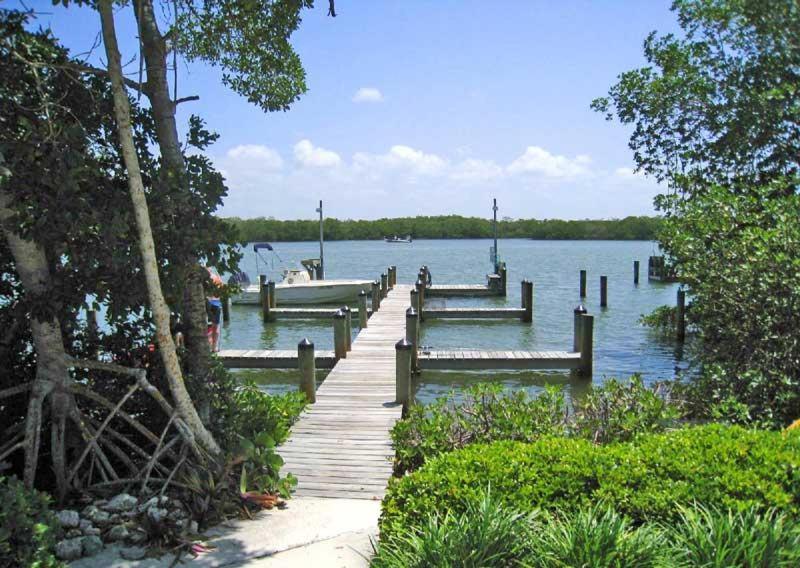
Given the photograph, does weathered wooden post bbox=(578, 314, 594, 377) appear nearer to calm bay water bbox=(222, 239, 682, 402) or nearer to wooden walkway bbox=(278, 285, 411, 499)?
calm bay water bbox=(222, 239, 682, 402)

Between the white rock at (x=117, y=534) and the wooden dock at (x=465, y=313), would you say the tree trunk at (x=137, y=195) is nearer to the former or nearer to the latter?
the white rock at (x=117, y=534)

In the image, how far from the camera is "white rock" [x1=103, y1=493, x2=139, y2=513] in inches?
211

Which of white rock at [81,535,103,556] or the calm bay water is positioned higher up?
white rock at [81,535,103,556]

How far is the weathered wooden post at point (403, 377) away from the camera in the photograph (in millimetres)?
10203

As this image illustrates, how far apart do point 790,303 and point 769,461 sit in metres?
4.51

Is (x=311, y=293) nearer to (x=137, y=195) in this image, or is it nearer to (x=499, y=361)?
(x=499, y=361)

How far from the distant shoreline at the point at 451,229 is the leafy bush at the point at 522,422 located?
3422 inches

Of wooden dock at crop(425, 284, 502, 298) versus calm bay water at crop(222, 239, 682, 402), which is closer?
calm bay water at crop(222, 239, 682, 402)

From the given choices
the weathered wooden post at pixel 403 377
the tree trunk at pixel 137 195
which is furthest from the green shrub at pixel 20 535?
the weathered wooden post at pixel 403 377

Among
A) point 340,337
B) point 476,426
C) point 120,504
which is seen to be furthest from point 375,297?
point 120,504

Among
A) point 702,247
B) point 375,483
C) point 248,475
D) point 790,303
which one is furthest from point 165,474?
point 702,247

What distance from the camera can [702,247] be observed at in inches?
400

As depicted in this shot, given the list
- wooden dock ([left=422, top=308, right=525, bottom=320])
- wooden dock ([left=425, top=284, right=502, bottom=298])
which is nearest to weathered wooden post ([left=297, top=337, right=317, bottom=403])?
wooden dock ([left=422, top=308, right=525, bottom=320])

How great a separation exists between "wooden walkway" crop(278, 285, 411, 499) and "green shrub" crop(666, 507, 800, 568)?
329 centimetres
